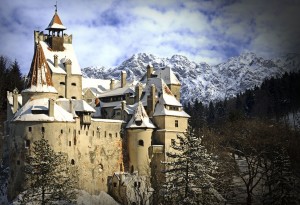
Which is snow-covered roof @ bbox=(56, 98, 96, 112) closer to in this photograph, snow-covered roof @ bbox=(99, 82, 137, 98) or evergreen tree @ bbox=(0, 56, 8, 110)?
snow-covered roof @ bbox=(99, 82, 137, 98)

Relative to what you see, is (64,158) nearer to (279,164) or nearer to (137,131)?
(137,131)

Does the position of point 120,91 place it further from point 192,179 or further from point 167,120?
point 192,179

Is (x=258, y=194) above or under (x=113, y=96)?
under

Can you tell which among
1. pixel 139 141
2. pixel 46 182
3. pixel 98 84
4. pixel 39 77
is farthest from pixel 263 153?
pixel 98 84

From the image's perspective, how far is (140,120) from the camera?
7038 cm

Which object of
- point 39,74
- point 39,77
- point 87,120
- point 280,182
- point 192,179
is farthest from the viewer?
point 87,120

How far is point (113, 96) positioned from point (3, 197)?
25.2m

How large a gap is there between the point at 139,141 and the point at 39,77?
16.3 metres

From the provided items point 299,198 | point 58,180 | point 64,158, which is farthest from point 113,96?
point 299,198

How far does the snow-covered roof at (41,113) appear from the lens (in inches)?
2408

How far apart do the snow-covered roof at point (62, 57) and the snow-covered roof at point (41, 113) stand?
1118cm

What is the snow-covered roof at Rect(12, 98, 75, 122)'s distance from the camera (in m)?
61.2

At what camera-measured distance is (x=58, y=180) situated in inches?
2068

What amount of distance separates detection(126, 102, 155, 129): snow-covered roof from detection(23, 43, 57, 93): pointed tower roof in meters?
12.0
